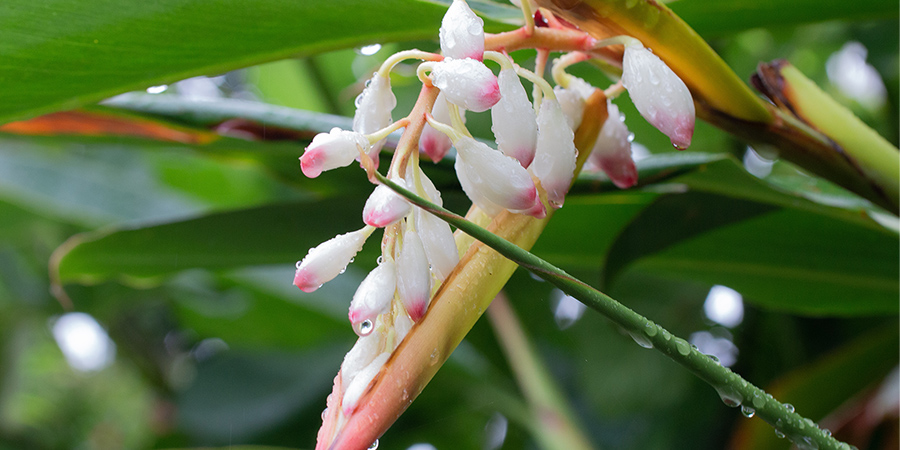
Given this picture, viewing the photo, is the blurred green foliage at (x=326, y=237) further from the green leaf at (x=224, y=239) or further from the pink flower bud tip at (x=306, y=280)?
the pink flower bud tip at (x=306, y=280)

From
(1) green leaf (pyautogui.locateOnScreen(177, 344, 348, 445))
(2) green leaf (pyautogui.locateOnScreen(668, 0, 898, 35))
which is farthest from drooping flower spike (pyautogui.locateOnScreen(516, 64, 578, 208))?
(1) green leaf (pyautogui.locateOnScreen(177, 344, 348, 445))

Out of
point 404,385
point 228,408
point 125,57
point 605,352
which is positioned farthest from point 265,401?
point 404,385

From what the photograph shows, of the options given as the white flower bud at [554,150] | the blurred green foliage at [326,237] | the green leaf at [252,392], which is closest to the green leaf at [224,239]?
the blurred green foliage at [326,237]

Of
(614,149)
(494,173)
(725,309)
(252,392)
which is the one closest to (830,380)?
(725,309)

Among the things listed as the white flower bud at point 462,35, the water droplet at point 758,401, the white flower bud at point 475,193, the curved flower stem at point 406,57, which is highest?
the white flower bud at point 462,35

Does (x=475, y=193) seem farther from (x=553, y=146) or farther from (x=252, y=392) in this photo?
(x=252, y=392)

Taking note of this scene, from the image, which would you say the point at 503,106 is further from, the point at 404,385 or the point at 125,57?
the point at 125,57

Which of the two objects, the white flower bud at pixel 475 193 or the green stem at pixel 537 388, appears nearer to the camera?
→ the white flower bud at pixel 475 193

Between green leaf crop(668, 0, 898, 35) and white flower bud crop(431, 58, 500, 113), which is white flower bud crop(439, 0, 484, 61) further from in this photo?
green leaf crop(668, 0, 898, 35)
